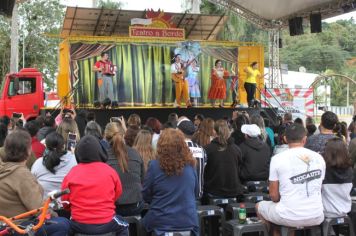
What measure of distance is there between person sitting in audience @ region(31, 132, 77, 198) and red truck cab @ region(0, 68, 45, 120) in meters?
8.62

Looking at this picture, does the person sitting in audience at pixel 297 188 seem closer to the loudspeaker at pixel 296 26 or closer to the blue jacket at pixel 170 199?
the blue jacket at pixel 170 199

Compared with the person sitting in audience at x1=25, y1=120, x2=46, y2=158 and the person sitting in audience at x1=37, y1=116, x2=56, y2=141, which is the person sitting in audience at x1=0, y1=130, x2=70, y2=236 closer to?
the person sitting in audience at x1=25, y1=120, x2=46, y2=158

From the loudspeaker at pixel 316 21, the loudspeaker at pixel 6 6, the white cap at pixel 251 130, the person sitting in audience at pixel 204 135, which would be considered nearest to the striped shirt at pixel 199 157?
the person sitting in audience at pixel 204 135

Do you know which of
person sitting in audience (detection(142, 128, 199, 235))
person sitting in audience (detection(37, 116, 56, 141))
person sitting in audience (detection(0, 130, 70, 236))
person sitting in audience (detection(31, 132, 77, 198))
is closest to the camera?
person sitting in audience (detection(0, 130, 70, 236))

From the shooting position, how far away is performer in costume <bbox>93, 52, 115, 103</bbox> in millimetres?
13531

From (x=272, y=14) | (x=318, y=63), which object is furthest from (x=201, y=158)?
(x=318, y=63)

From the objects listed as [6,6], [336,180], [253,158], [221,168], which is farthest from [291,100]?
[336,180]

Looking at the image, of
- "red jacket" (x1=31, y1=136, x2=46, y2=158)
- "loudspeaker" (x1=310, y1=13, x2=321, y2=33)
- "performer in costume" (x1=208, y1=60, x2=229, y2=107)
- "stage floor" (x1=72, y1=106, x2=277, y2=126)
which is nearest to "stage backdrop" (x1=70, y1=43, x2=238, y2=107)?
"performer in costume" (x1=208, y1=60, x2=229, y2=107)

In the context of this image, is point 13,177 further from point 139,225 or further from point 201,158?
point 201,158

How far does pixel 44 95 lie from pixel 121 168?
935cm

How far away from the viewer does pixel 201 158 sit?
200 inches

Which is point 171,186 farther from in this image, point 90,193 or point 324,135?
point 324,135

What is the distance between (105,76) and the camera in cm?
1377

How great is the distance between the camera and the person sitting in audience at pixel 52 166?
14.9 ft
